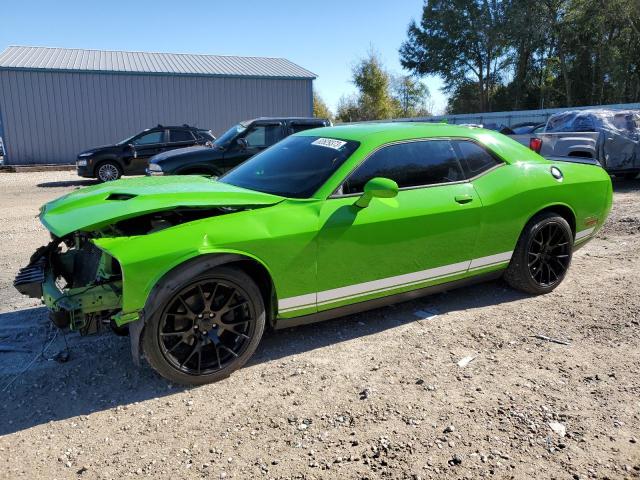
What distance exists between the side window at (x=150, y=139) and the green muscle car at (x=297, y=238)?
1117 cm

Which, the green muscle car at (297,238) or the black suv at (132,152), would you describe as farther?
the black suv at (132,152)

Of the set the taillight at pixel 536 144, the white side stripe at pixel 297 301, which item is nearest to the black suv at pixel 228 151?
the taillight at pixel 536 144

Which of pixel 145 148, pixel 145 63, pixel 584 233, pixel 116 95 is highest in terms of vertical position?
pixel 145 63

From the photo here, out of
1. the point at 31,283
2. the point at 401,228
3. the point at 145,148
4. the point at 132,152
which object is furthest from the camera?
the point at 145,148

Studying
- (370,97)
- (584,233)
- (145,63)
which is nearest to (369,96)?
(370,97)

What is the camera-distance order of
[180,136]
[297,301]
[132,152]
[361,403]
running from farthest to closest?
[180,136] → [132,152] → [297,301] → [361,403]

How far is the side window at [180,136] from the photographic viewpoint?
14859 millimetres

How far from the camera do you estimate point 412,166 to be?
4.06 metres

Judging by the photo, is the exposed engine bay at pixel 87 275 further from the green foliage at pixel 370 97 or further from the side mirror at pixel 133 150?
the green foliage at pixel 370 97

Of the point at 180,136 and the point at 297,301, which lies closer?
the point at 297,301

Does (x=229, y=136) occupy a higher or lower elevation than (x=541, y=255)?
higher

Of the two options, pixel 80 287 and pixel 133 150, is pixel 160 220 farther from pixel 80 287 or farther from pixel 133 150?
pixel 133 150

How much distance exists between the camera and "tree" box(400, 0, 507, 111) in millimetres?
37844

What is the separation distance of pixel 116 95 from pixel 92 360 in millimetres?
21606
